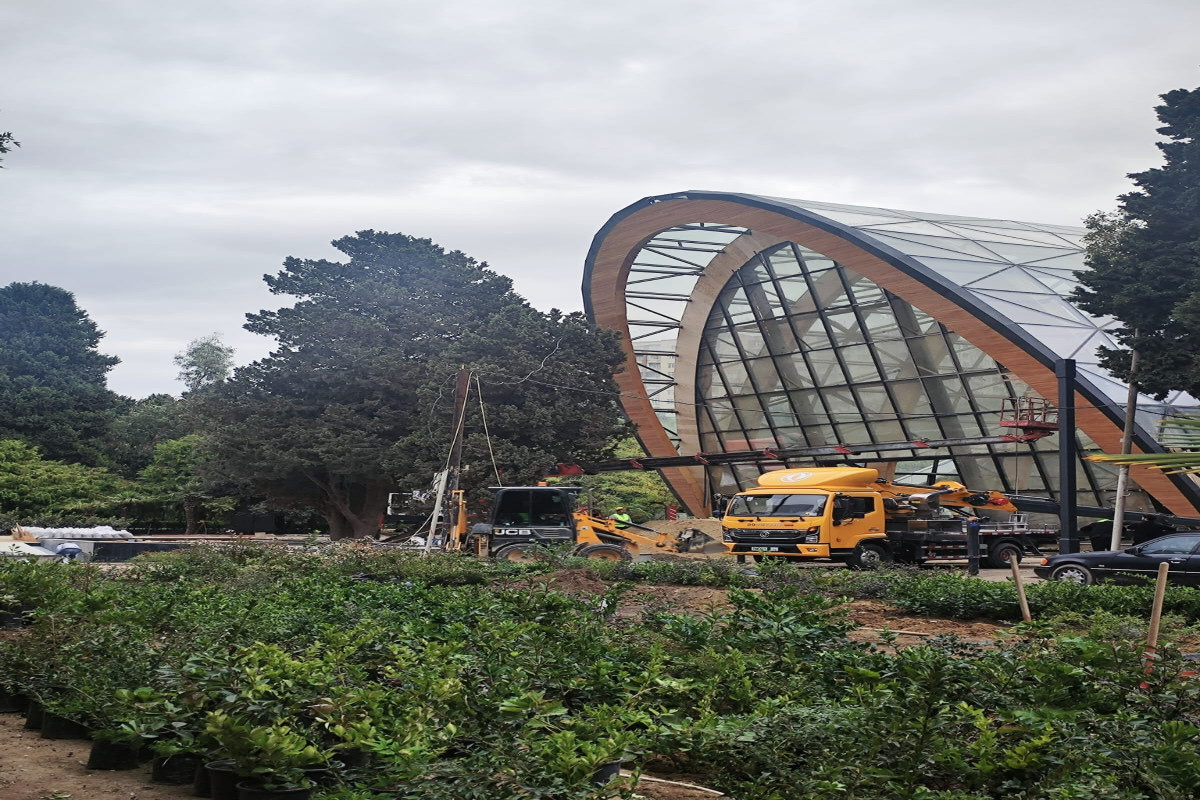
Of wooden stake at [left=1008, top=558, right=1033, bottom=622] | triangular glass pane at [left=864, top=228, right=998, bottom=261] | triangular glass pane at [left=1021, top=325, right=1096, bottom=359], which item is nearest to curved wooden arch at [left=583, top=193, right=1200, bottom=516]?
triangular glass pane at [left=1021, top=325, right=1096, bottom=359]

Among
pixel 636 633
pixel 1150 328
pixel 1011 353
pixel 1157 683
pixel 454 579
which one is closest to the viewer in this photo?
pixel 1157 683

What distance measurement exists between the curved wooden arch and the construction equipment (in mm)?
9535

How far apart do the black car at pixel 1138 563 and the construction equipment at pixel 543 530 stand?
8298mm

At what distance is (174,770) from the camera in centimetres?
614

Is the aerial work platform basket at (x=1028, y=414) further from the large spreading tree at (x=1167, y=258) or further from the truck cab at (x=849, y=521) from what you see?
the large spreading tree at (x=1167, y=258)

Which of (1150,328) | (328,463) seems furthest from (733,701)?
(328,463)

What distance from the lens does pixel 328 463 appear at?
3516 cm

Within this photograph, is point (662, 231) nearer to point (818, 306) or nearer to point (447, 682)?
point (818, 306)

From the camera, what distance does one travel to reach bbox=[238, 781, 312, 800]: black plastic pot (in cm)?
514

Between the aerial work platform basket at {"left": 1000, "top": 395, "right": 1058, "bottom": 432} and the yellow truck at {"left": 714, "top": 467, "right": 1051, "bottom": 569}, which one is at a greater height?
the aerial work platform basket at {"left": 1000, "top": 395, "right": 1058, "bottom": 432}

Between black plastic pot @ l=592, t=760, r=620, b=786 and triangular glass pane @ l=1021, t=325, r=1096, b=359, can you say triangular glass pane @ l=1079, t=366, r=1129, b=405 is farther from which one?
black plastic pot @ l=592, t=760, r=620, b=786

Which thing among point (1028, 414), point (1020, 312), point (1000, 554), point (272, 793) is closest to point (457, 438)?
point (1000, 554)

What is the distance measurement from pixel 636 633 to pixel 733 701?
193 cm

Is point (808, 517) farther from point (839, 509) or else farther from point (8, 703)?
point (8, 703)
